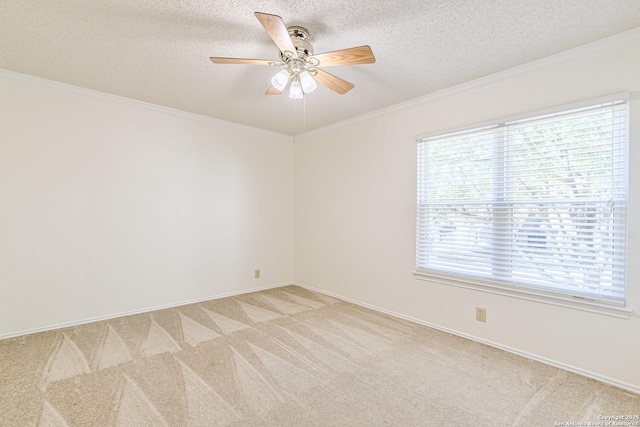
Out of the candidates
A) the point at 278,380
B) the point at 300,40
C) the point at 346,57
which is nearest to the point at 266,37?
the point at 300,40

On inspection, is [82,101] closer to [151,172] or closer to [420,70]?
[151,172]

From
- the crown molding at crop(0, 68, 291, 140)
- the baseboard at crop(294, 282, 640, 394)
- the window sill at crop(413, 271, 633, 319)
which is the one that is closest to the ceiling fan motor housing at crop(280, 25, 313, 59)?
the crown molding at crop(0, 68, 291, 140)

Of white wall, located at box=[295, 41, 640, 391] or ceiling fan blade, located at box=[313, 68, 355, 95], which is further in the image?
ceiling fan blade, located at box=[313, 68, 355, 95]

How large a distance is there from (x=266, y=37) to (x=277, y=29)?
1.75 ft

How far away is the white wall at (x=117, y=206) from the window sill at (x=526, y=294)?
2495mm

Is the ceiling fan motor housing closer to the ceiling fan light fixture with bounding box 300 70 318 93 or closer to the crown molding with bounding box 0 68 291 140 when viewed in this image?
the ceiling fan light fixture with bounding box 300 70 318 93

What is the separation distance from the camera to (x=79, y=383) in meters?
1.93

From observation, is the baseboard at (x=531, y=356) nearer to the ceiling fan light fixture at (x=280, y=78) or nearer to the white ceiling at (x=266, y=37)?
the white ceiling at (x=266, y=37)

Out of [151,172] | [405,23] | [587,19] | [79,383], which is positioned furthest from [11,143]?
[587,19]

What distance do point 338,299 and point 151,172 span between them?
2.83 meters

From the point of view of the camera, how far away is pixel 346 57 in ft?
5.98

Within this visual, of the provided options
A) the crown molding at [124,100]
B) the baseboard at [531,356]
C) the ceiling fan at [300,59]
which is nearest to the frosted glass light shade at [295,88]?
the ceiling fan at [300,59]

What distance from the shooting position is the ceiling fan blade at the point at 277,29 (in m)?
1.46

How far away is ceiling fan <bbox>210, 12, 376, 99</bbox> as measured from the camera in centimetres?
169
